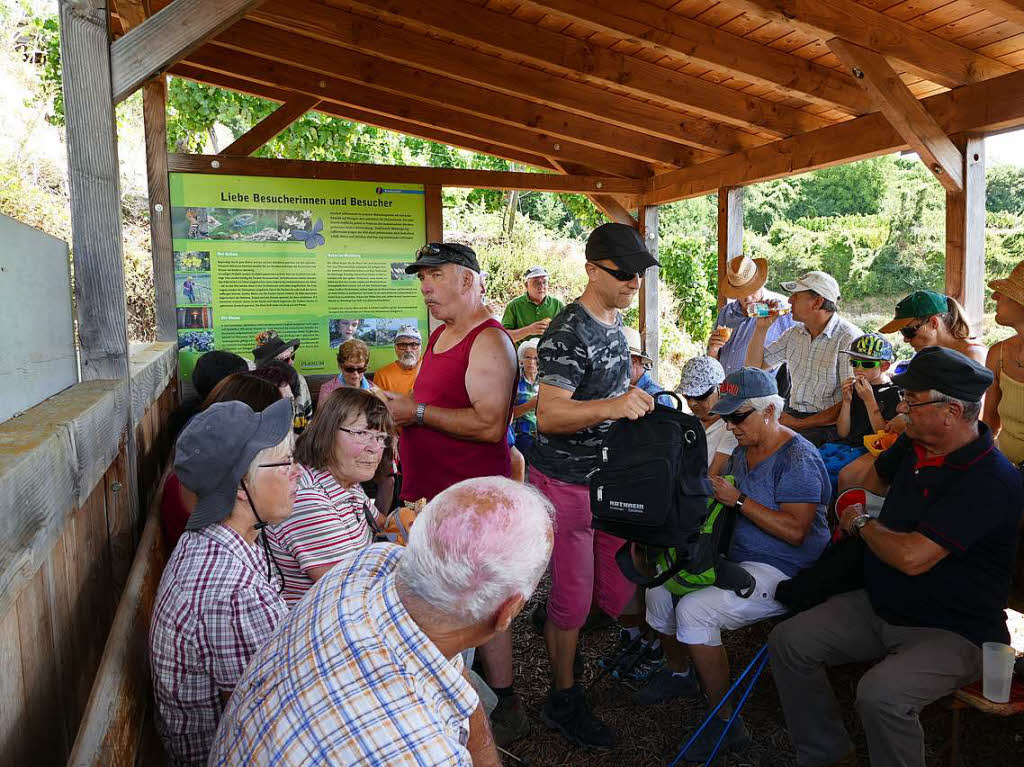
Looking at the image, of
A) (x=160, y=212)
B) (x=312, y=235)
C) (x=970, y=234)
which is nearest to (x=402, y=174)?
(x=312, y=235)

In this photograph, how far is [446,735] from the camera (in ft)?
3.68

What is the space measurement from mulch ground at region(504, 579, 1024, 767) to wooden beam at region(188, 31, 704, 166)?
4.43 meters

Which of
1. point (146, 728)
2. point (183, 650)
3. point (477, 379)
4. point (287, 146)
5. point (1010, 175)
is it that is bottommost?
point (146, 728)

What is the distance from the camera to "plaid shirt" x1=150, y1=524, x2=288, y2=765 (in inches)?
60.0

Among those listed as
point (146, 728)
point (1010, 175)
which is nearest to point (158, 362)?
point (146, 728)

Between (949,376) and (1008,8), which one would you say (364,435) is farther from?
(1008,8)

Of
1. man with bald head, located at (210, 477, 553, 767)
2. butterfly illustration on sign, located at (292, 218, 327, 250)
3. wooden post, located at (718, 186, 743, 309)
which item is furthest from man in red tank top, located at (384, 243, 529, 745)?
wooden post, located at (718, 186, 743, 309)

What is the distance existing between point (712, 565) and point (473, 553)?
6.43ft

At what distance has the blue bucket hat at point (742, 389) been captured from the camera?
3.04 metres

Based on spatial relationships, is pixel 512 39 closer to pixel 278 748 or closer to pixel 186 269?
pixel 186 269

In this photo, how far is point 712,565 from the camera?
114 inches

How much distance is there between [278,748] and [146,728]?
70 cm

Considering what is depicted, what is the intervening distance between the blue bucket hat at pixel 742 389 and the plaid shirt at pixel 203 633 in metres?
2.03

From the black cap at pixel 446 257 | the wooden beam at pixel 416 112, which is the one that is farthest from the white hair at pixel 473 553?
the wooden beam at pixel 416 112
